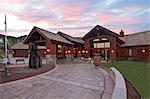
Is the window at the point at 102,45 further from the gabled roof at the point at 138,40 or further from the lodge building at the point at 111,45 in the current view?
the gabled roof at the point at 138,40

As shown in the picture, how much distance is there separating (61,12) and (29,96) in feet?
74.1

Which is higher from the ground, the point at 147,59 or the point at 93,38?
the point at 93,38

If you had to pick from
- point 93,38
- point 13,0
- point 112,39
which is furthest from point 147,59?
point 13,0

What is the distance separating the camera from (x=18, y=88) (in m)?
9.55

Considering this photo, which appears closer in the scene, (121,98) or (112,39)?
(121,98)

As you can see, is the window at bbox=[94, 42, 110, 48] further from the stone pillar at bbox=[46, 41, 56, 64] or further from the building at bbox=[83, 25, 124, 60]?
the stone pillar at bbox=[46, 41, 56, 64]

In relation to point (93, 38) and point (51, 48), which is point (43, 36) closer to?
point (51, 48)

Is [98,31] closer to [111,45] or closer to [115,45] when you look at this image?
[111,45]

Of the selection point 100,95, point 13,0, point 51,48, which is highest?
point 13,0

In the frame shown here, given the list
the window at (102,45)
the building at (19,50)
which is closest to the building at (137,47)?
the window at (102,45)

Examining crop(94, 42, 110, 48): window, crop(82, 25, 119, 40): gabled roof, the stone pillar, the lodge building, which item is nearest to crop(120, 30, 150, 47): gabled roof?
the lodge building

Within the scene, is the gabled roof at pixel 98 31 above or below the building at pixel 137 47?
above

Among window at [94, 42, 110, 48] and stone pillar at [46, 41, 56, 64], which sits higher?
window at [94, 42, 110, 48]

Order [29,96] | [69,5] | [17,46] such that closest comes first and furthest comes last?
[29,96] < [69,5] < [17,46]
